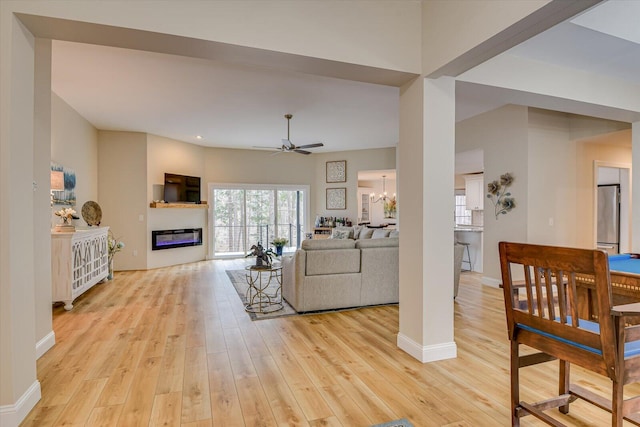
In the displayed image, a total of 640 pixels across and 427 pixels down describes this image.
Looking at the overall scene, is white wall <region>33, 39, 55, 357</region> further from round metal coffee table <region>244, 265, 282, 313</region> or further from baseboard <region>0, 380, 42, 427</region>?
round metal coffee table <region>244, 265, 282, 313</region>

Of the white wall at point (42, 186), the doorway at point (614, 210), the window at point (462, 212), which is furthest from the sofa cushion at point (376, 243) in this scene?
the window at point (462, 212)

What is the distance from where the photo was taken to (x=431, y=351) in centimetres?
280

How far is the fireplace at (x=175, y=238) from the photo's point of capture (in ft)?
23.8

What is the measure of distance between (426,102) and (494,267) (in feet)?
12.3

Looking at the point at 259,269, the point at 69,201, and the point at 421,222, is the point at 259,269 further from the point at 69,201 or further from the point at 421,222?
A: the point at 69,201

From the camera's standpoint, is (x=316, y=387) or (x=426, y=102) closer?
(x=316, y=387)

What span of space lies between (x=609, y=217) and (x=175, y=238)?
31.2ft

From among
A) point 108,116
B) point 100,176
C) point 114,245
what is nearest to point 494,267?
point 114,245

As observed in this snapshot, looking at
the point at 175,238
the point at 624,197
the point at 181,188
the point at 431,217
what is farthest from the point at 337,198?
the point at 431,217

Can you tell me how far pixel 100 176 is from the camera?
670cm

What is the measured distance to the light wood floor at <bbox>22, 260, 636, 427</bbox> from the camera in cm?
206

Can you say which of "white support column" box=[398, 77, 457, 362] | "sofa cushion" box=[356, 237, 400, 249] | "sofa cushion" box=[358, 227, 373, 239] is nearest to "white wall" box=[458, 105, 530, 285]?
"sofa cushion" box=[356, 237, 400, 249]

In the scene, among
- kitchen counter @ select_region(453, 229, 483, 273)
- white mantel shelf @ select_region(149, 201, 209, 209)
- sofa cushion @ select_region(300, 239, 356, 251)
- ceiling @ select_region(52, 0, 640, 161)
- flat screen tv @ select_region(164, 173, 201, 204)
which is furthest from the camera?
flat screen tv @ select_region(164, 173, 201, 204)

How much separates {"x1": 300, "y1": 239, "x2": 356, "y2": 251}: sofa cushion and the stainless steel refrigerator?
19.6 ft
